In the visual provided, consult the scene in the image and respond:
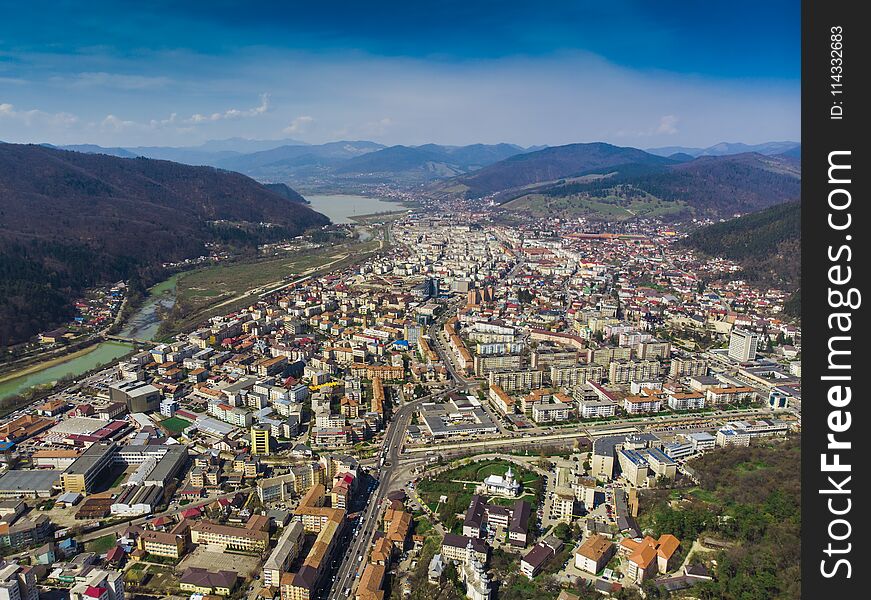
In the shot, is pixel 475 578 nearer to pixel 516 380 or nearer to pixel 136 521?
pixel 136 521

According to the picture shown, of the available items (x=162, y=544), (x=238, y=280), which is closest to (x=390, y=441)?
(x=162, y=544)

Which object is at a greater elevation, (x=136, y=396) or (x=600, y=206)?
(x=600, y=206)

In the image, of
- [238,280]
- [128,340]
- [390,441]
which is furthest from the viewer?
[238,280]

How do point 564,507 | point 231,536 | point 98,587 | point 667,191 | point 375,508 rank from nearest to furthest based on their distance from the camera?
point 98,587, point 231,536, point 564,507, point 375,508, point 667,191

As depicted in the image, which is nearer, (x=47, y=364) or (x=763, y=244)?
(x=47, y=364)

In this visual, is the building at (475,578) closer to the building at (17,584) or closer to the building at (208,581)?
the building at (208,581)

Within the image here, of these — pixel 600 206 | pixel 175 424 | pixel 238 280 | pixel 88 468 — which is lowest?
pixel 175 424
